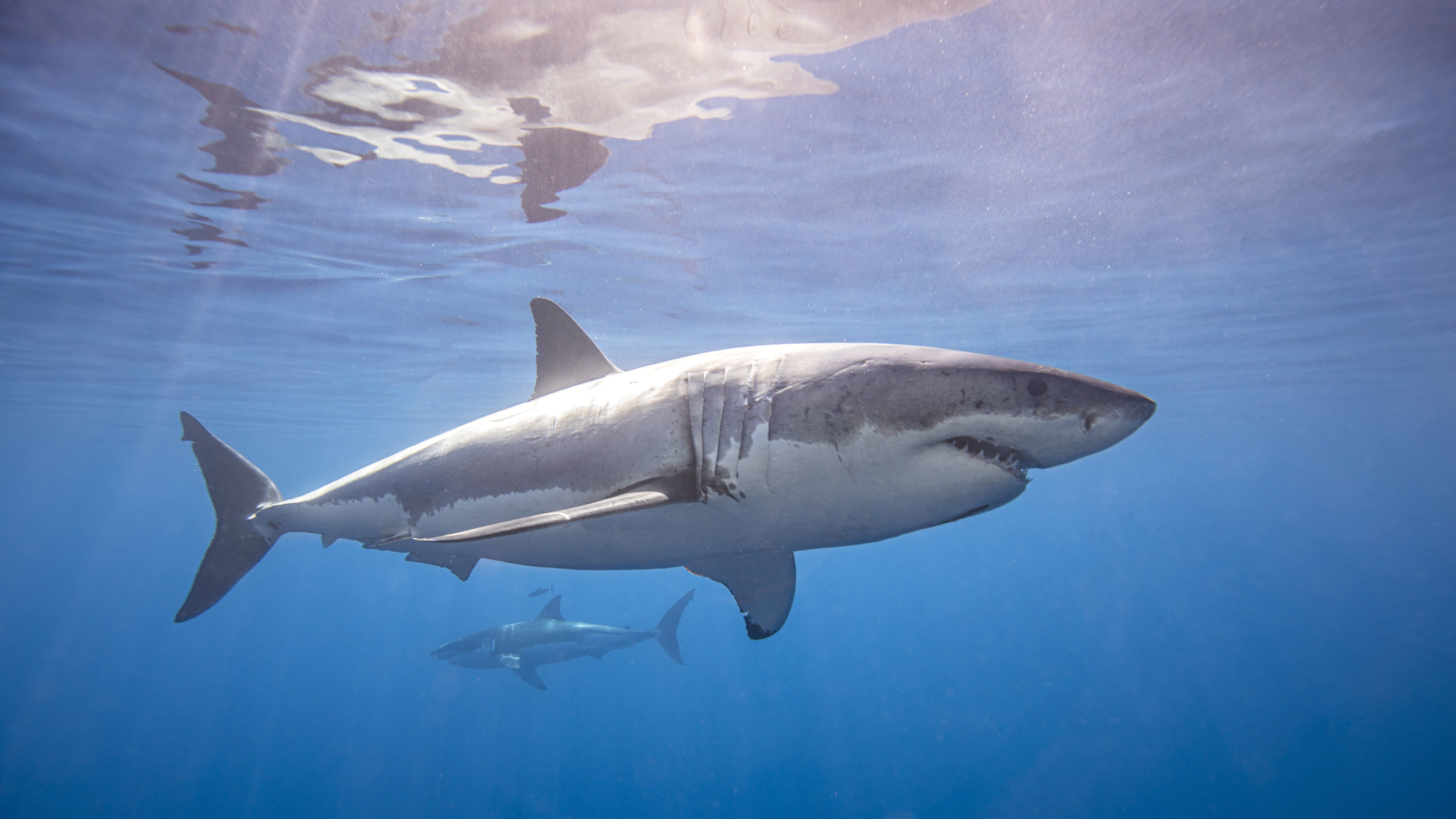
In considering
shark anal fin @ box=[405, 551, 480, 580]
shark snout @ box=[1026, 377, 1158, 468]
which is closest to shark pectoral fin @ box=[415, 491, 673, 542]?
shark snout @ box=[1026, 377, 1158, 468]

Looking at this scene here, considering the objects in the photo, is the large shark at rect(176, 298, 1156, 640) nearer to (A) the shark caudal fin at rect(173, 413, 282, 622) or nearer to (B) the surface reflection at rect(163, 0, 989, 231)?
(A) the shark caudal fin at rect(173, 413, 282, 622)

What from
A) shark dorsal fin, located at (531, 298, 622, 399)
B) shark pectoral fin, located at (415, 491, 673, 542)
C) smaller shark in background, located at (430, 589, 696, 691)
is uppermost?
shark dorsal fin, located at (531, 298, 622, 399)

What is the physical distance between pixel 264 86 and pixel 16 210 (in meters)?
6.82

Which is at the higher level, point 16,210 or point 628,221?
point 628,221

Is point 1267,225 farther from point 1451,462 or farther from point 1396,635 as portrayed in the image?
point 1451,462

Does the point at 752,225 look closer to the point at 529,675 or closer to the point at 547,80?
the point at 547,80

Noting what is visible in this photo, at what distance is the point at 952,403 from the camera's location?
2047mm

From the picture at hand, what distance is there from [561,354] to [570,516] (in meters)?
2.40

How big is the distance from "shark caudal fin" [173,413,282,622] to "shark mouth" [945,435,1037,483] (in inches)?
228

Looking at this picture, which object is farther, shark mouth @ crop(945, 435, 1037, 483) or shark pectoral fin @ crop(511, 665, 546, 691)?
shark pectoral fin @ crop(511, 665, 546, 691)

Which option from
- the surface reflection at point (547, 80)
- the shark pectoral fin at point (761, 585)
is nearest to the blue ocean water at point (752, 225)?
the surface reflection at point (547, 80)

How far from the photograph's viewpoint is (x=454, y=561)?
4.29m

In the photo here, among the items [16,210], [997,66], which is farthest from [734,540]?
[16,210]

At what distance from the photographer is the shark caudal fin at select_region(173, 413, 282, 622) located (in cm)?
516
